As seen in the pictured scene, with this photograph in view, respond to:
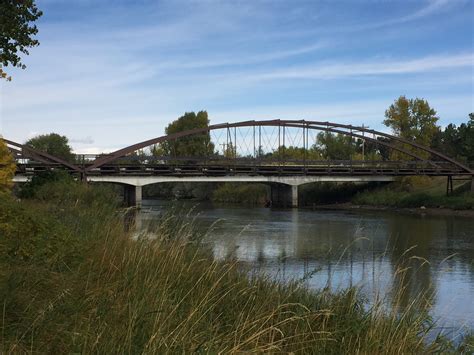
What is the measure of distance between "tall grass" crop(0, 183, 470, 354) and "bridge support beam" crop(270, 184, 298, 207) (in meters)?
68.1

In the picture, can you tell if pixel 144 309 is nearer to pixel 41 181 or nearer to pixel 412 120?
pixel 41 181

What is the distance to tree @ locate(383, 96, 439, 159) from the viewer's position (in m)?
76.0

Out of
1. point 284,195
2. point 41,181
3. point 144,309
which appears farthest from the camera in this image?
point 284,195

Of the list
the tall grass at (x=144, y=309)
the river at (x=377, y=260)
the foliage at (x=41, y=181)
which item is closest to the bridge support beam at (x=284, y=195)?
the river at (x=377, y=260)

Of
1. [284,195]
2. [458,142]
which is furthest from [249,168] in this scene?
[458,142]

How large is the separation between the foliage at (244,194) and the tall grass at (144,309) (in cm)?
7910

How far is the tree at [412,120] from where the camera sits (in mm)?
76000

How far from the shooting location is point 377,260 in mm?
18656

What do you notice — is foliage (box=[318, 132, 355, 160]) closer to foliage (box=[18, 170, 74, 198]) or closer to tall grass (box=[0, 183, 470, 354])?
foliage (box=[18, 170, 74, 198])

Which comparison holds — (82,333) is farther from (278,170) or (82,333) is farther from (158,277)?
(278,170)

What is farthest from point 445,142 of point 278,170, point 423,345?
point 423,345

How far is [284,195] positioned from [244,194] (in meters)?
11.2

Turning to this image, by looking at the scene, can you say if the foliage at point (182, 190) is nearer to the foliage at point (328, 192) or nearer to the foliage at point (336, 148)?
the foliage at point (328, 192)

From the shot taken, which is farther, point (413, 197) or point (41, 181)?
point (413, 197)
